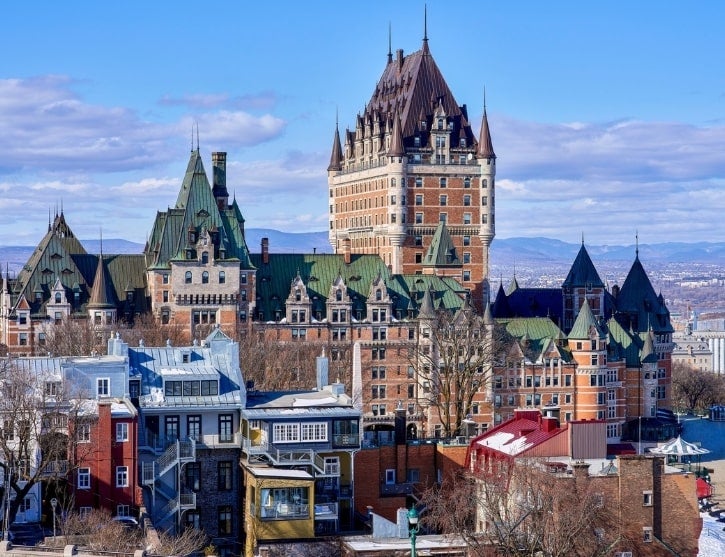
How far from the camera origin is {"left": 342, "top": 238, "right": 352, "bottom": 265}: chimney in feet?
506

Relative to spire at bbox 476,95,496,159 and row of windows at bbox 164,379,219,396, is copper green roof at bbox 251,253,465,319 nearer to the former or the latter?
spire at bbox 476,95,496,159

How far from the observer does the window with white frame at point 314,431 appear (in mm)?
86000

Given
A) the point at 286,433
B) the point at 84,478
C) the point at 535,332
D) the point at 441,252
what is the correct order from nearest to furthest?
the point at 84,478, the point at 286,433, the point at 535,332, the point at 441,252

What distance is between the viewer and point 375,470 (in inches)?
3600

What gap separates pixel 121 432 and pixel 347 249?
85771 mm

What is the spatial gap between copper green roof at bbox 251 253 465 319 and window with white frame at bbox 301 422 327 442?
6161cm

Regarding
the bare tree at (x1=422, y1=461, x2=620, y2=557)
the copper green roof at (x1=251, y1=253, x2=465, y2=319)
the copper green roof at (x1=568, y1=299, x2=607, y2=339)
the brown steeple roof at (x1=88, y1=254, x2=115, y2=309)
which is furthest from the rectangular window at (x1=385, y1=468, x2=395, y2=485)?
the copper green roof at (x1=568, y1=299, x2=607, y2=339)

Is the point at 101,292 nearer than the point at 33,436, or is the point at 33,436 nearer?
the point at 33,436

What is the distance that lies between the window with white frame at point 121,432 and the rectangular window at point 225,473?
19.6ft

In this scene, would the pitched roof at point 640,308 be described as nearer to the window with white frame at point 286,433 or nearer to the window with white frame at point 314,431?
the window with white frame at point 314,431

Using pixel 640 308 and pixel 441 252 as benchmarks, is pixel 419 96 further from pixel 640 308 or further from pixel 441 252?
pixel 640 308

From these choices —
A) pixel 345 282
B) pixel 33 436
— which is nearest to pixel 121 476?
pixel 33 436

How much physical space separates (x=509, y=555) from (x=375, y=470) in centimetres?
1952

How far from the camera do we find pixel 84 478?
8062 cm
